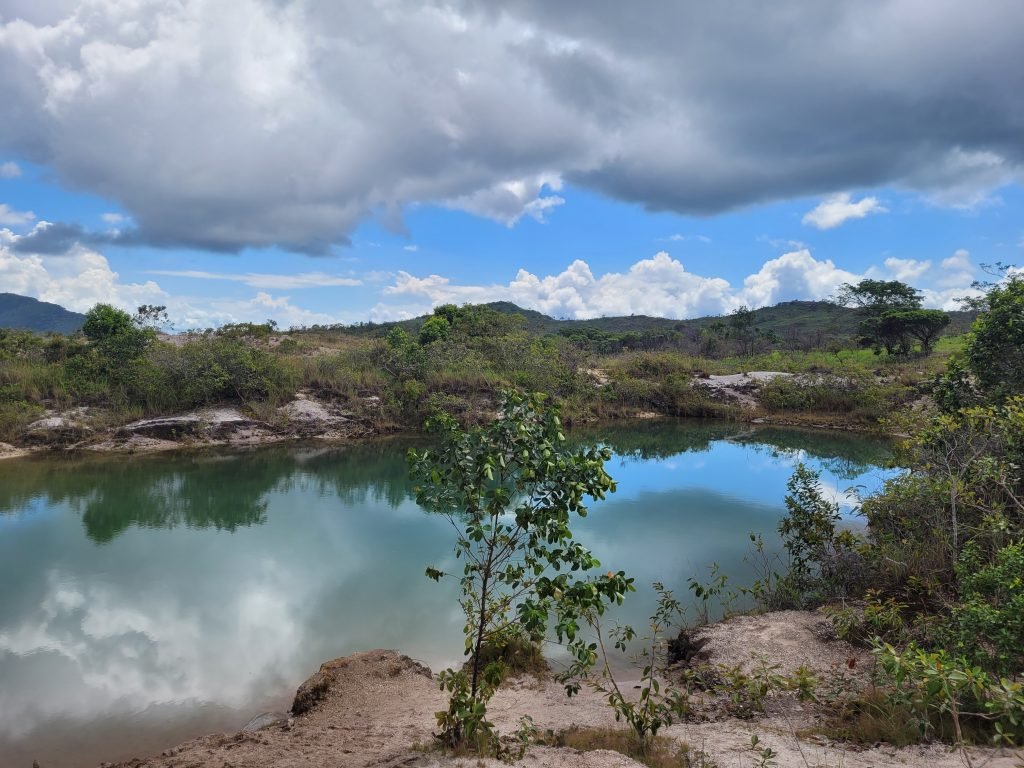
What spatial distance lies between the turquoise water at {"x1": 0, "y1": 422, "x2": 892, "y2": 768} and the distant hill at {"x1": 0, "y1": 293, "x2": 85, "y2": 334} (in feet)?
350

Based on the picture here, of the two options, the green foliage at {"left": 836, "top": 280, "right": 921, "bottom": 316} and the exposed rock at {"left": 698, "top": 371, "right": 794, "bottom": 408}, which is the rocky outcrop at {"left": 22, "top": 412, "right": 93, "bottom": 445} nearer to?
the exposed rock at {"left": 698, "top": 371, "right": 794, "bottom": 408}

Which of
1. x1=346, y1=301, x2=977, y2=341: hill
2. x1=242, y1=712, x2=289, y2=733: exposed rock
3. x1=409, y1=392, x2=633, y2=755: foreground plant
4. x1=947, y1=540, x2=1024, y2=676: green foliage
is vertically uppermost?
x1=346, y1=301, x2=977, y2=341: hill

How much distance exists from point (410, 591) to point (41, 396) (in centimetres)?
1718

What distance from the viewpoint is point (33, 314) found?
4523 inches

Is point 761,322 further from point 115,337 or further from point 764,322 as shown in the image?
point 115,337

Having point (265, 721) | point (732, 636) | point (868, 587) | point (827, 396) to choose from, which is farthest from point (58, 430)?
point (827, 396)

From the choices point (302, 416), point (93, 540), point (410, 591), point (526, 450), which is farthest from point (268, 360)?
point (526, 450)

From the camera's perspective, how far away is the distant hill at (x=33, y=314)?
102825 millimetres

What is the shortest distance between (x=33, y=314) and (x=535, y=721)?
147m

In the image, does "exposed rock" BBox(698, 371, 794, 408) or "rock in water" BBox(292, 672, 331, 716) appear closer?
"rock in water" BBox(292, 672, 331, 716)

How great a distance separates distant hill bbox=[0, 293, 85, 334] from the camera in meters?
103

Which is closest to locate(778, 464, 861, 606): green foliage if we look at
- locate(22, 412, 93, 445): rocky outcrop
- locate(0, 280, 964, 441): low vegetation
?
locate(0, 280, 964, 441): low vegetation

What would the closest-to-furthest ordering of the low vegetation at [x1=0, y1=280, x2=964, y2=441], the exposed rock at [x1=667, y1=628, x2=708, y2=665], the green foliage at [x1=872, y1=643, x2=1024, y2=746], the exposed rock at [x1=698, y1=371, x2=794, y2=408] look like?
→ the green foliage at [x1=872, y1=643, x2=1024, y2=746], the exposed rock at [x1=667, y1=628, x2=708, y2=665], the low vegetation at [x1=0, y1=280, x2=964, y2=441], the exposed rock at [x1=698, y1=371, x2=794, y2=408]

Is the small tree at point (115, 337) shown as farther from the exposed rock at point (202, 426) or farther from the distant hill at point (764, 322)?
the distant hill at point (764, 322)
